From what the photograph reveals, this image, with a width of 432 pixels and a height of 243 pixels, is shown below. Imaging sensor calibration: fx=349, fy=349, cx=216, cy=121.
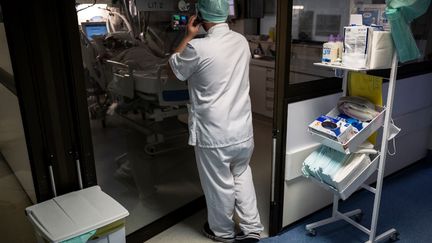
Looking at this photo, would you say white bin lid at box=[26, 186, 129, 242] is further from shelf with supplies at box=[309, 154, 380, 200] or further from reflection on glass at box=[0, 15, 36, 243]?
shelf with supplies at box=[309, 154, 380, 200]

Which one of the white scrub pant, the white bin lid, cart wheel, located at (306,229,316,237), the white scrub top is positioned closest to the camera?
the white bin lid

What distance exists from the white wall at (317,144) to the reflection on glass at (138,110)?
0.82m

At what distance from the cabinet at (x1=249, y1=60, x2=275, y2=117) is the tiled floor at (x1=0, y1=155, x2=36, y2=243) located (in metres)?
2.95

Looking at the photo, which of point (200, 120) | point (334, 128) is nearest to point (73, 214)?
point (200, 120)

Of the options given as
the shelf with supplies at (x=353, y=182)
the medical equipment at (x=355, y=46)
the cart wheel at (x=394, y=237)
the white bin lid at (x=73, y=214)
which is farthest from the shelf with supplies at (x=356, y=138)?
the white bin lid at (x=73, y=214)

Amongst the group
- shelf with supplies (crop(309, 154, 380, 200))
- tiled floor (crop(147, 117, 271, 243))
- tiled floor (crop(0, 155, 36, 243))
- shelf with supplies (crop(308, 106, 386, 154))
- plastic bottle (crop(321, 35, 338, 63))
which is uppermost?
plastic bottle (crop(321, 35, 338, 63))

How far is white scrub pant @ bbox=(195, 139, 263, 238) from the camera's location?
210 centimetres

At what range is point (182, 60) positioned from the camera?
194cm

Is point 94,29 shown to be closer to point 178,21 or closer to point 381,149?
point 178,21

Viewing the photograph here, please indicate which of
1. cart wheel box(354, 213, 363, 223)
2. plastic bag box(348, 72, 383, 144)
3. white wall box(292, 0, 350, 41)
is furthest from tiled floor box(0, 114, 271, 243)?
white wall box(292, 0, 350, 41)

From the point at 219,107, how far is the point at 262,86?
2.55 meters

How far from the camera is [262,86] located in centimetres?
446

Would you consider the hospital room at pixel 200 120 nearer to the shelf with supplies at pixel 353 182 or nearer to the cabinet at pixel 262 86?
the shelf with supplies at pixel 353 182

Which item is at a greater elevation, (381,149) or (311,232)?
(381,149)
